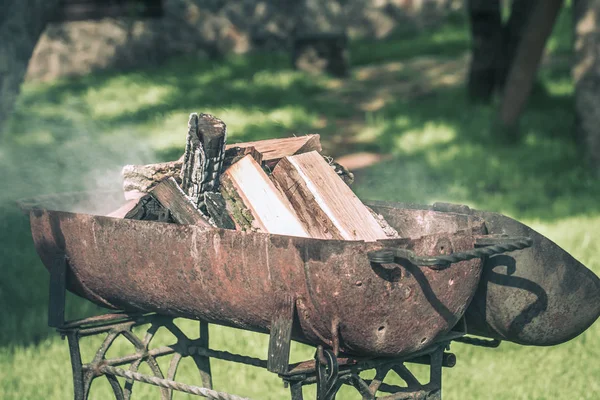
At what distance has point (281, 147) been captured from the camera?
361cm

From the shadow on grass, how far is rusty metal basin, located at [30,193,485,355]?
1.51 meters

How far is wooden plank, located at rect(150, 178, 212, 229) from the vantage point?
3305mm

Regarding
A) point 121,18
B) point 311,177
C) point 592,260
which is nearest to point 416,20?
point 121,18

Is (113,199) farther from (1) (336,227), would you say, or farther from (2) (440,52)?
(2) (440,52)

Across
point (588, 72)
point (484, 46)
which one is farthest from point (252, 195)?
point (484, 46)

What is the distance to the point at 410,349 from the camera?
298 centimetres

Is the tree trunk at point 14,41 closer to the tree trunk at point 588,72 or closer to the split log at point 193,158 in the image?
the split log at point 193,158

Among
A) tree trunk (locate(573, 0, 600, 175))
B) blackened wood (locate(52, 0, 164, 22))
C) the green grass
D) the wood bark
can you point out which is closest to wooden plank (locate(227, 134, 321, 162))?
the green grass

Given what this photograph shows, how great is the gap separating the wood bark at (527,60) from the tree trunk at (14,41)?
5315 millimetres

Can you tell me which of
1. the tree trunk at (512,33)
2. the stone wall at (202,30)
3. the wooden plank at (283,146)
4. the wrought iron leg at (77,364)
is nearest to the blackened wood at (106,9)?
the stone wall at (202,30)

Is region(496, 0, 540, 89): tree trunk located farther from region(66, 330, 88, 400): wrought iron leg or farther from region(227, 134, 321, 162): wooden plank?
region(66, 330, 88, 400): wrought iron leg

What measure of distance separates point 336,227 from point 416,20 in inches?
504

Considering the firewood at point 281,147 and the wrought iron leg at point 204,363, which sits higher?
the firewood at point 281,147

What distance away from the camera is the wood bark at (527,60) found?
29.6 ft
